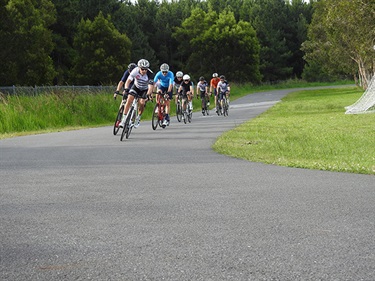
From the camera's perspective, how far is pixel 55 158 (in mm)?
13891

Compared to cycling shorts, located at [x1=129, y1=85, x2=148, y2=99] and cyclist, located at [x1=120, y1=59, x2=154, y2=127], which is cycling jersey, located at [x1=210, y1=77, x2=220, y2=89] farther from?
cycling shorts, located at [x1=129, y1=85, x2=148, y2=99]

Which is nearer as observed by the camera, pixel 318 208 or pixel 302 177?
A: pixel 318 208

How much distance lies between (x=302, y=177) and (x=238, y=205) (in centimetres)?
276

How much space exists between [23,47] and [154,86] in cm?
4818

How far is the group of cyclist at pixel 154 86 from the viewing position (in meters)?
19.0

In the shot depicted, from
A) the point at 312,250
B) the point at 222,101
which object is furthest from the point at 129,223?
the point at 222,101

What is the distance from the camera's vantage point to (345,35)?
199ft

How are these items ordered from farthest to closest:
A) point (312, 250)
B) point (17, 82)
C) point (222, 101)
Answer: point (17, 82)
point (222, 101)
point (312, 250)

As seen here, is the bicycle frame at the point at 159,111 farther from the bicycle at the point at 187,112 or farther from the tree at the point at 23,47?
the tree at the point at 23,47

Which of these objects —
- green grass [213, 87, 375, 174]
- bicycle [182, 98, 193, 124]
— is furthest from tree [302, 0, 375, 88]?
green grass [213, 87, 375, 174]

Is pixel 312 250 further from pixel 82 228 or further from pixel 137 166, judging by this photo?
pixel 137 166

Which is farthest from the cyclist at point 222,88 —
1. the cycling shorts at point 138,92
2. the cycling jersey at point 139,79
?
the cycling jersey at point 139,79

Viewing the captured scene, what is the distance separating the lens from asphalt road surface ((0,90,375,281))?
5.34m

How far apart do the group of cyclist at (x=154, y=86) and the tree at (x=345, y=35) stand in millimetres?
13985
